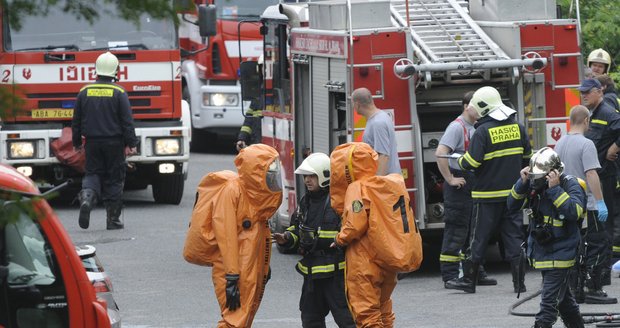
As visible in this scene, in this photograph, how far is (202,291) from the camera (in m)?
11.6

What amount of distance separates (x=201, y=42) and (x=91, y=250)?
16.5 meters

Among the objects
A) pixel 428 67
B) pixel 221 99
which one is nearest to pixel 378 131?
pixel 428 67

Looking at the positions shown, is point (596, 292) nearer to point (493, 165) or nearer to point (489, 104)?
point (493, 165)

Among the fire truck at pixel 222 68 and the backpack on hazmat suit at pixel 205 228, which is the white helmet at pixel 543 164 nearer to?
the backpack on hazmat suit at pixel 205 228

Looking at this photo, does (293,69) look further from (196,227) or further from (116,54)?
(196,227)

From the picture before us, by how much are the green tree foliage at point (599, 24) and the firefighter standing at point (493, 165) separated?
580cm

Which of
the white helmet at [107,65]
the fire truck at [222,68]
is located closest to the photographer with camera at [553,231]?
the white helmet at [107,65]

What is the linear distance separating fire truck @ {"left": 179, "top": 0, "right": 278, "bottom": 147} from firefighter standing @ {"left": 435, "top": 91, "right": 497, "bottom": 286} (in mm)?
10267

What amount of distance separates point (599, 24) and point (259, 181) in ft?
31.5

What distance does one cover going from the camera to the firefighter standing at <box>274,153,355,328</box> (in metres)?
7.95

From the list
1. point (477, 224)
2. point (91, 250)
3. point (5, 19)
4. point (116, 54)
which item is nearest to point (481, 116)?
point (477, 224)

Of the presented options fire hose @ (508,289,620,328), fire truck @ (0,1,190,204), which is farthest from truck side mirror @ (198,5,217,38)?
fire truck @ (0,1,190,204)

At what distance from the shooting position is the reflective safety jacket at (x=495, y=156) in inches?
425

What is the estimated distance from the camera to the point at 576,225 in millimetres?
8625
